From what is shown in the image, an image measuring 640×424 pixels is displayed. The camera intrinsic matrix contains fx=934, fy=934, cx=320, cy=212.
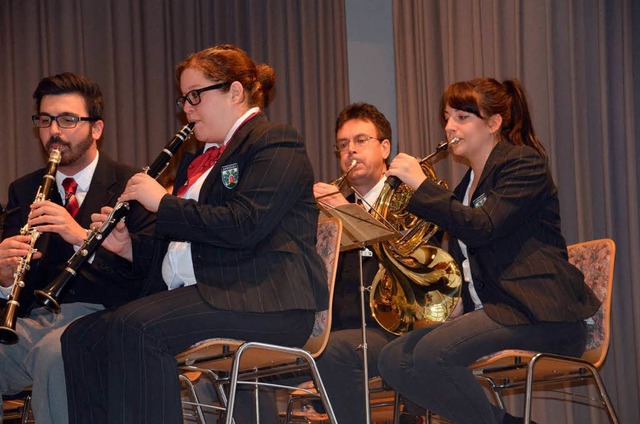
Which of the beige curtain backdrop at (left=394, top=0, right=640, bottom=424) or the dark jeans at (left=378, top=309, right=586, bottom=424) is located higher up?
the beige curtain backdrop at (left=394, top=0, right=640, bottom=424)

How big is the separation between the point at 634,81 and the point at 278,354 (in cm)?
247

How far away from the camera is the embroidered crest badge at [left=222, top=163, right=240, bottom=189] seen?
2932mm

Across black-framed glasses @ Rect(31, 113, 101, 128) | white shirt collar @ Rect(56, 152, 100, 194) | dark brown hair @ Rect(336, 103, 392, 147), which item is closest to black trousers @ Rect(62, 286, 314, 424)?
white shirt collar @ Rect(56, 152, 100, 194)

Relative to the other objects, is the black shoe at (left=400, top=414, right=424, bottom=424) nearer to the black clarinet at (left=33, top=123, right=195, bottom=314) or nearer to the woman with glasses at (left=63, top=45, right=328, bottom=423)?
the woman with glasses at (left=63, top=45, right=328, bottom=423)

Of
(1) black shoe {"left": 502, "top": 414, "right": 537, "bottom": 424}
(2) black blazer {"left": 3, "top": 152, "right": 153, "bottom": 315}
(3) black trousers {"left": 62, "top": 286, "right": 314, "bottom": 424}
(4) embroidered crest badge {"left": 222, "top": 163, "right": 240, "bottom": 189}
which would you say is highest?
(4) embroidered crest badge {"left": 222, "top": 163, "right": 240, "bottom": 189}

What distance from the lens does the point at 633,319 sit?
430 centimetres

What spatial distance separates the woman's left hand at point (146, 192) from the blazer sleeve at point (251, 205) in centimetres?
3

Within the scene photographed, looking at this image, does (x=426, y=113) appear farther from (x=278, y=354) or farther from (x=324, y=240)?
(x=278, y=354)

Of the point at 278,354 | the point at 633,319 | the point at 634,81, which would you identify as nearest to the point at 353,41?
the point at 634,81

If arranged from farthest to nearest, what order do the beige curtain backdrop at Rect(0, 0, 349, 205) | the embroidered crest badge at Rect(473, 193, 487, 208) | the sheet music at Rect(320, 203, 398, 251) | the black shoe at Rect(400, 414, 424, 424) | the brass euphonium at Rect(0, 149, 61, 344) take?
the beige curtain backdrop at Rect(0, 0, 349, 205) < the black shoe at Rect(400, 414, 424, 424) < the embroidered crest badge at Rect(473, 193, 487, 208) < the sheet music at Rect(320, 203, 398, 251) < the brass euphonium at Rect(0, 149, 61, 344)

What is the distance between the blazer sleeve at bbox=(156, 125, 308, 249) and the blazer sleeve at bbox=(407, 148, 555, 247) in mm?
511

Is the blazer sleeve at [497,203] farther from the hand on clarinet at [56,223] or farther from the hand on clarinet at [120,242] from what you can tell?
the hand on clarinet at [56,223]

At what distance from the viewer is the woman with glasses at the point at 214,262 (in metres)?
2.70

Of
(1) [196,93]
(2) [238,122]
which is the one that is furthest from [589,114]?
(1) [196,93]
